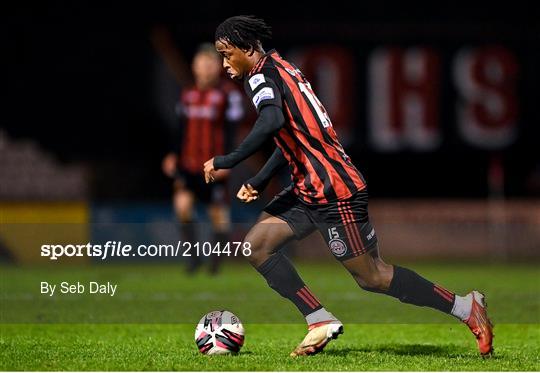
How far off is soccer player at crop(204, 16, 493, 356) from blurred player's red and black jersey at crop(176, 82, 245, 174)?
6.34m

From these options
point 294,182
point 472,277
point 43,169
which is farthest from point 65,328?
point 43,169

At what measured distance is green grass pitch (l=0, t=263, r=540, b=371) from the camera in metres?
7.33

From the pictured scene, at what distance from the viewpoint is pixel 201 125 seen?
1392 cm

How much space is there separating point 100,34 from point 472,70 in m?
4.40

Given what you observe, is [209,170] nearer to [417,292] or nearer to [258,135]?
[258,135]

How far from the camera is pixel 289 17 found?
16.6m

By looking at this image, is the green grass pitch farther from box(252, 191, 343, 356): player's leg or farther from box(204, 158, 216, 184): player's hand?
box(204, 158, 216, 184): player's hand

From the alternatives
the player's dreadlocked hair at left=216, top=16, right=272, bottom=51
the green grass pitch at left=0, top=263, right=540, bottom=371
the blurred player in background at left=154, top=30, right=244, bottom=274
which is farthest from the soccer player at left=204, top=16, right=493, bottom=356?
the blurred player in background at left=154, top=30, right=244, bottom=274

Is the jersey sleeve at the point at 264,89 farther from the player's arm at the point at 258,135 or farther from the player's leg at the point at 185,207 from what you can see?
the player's leg at the point at 185,207

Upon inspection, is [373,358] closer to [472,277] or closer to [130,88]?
[472,277]

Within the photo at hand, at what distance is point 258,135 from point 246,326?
249cm

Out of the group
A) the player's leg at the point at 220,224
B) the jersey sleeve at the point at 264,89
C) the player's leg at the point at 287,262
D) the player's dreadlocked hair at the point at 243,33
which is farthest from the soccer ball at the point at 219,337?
the player's leg at the point at 220,224

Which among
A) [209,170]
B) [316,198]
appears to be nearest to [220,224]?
[316,198]

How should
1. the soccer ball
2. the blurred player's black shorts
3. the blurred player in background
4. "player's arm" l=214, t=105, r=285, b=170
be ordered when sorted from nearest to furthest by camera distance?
"player's arm" l=214, t=105, r=285, b=170
the soccer ball
the blurred player in background
the blurred player's black shorts
